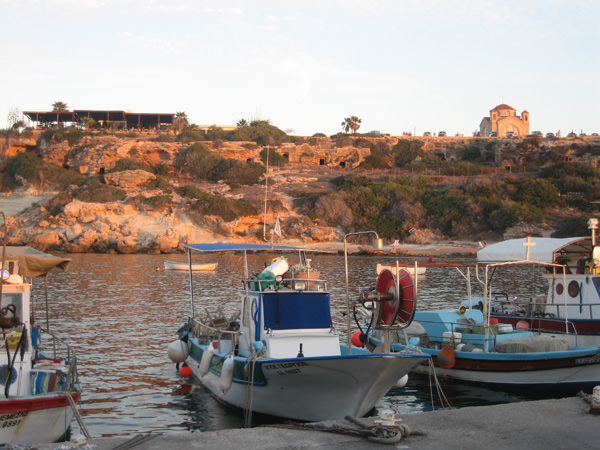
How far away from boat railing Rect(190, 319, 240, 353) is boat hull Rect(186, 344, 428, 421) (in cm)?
163

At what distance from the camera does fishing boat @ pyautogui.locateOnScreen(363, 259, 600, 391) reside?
13.8 meters

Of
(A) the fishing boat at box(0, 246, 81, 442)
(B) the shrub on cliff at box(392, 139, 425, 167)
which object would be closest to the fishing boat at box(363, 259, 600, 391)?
(A) the fishing boat at box(0, 246, 81, 442)

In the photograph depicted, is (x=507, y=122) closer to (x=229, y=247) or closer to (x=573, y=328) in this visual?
(x=573, y=328)

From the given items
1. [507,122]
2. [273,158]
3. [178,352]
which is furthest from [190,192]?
[507,122]

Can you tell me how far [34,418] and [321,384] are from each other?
4.82 metres

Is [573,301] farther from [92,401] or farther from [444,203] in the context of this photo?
[444,203]

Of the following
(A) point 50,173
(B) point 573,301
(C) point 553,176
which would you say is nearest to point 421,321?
(B) point 573,301

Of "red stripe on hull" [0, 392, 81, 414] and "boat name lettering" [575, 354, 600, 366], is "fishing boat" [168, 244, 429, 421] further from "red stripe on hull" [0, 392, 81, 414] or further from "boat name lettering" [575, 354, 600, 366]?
"boat name lettering" [575, 354, 600, 366]

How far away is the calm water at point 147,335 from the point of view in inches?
519

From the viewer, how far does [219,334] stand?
15.0 metres

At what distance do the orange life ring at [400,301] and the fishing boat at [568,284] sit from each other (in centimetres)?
588

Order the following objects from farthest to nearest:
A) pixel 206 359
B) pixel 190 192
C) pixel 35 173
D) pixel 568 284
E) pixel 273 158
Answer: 1. pixel 273 158
2. pixel 35 173
3. pixel 190 192
4. pixel 568 284
5. pixel 206 359

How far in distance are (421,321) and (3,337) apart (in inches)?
433

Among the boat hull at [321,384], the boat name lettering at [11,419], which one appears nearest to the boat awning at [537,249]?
the boat hull at [321,384]
